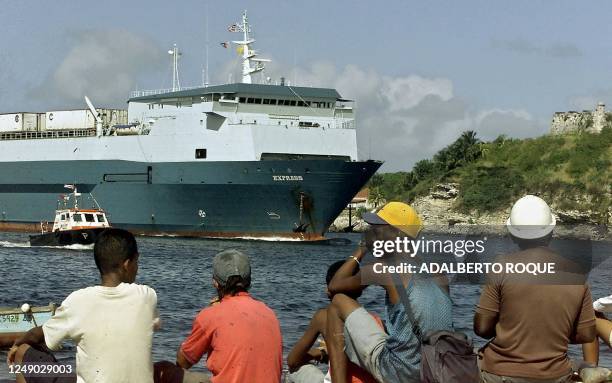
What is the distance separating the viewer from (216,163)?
3916 cm

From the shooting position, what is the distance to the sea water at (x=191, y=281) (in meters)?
13.9

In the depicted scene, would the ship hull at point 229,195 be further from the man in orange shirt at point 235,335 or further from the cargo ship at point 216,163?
the man in orange shirt at point 235,335

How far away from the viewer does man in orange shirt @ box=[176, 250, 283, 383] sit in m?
4.37

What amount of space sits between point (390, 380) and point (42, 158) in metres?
44.0

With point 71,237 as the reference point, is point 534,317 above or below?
above

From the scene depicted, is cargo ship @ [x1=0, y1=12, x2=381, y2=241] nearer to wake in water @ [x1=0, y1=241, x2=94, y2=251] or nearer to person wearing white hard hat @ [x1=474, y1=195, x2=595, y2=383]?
wake in water @ [x1=0, y1=241, x2=94, y2=251]

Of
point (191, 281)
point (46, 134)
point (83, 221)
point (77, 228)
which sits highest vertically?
point (46, 134)

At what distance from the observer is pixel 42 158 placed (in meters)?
46.5

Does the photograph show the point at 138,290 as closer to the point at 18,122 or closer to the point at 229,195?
the point at 229,195

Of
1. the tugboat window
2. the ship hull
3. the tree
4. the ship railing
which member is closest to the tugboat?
the ship hull

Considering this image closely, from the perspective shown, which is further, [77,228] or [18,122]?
[18,122]

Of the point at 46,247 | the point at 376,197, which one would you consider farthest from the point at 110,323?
the point at 376,197

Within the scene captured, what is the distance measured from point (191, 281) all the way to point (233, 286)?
59.4 ft

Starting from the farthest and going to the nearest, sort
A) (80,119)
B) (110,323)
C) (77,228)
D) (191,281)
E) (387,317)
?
(80,119) < (77,228) < (191,281) < (387,317) < (110,323)
